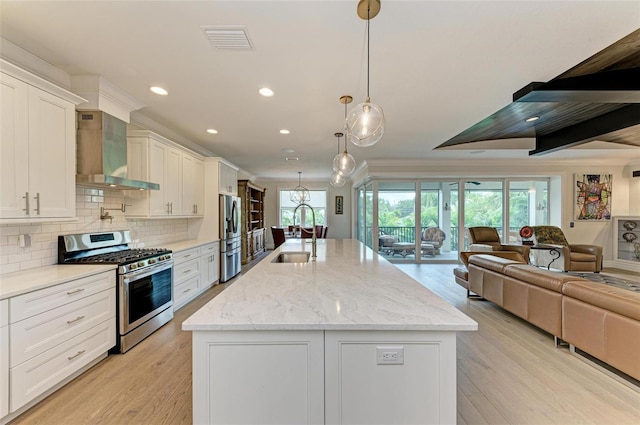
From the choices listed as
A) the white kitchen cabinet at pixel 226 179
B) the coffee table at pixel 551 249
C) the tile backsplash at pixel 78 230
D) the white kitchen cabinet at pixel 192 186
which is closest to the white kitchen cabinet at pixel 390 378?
the tile backsplash at pixel 78 230

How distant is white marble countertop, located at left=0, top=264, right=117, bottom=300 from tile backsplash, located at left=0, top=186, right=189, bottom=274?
0.10 meters

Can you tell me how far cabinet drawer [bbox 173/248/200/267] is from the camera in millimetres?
3562

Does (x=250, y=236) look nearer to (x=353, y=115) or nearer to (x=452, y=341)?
(x=353, y=115)

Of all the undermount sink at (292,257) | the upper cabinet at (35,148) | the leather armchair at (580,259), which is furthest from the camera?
the leather armchair at (580,259)

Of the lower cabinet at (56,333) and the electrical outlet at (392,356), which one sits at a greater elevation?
the electrical outlet at (392,356)

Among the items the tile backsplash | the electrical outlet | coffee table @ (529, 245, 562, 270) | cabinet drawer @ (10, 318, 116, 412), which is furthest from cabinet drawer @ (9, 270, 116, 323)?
coffee table @ (529, 245, 562, 270)

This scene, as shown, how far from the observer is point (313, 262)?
2604 mm

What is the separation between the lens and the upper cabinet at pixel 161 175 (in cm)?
332

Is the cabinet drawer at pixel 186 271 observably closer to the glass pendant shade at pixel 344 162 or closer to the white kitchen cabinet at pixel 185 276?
the white kitchen cabinet at pixel 185 276

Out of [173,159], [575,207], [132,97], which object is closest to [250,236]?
[173,159]

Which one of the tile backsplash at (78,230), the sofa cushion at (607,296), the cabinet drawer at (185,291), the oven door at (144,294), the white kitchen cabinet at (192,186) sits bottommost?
the cabinet drawer at (185,291)

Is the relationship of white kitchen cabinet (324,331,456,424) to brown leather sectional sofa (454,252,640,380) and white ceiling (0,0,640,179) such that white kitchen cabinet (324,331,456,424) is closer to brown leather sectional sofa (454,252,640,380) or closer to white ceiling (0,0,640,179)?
brown leather sectional sofa (454,252,640,380)

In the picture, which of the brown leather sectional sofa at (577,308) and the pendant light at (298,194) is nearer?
the brown leather sectional sofa at (577,308)

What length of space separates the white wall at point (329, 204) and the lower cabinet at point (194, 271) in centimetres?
497
